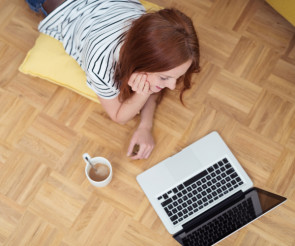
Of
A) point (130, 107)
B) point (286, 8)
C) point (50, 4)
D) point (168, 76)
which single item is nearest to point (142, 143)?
point (130, 107)

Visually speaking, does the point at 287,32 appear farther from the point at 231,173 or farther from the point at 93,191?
the point at 93,191

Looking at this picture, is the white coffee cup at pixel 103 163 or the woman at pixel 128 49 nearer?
the woman at pixel 128 49

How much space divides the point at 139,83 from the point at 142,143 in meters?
0.27

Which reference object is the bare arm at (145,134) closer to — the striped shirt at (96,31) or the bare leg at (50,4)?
the striped shirt at (96,31)

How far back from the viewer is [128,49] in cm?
79

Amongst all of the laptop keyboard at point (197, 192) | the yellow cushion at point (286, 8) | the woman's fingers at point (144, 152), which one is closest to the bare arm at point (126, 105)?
the woman's fingers at point (144, 152)

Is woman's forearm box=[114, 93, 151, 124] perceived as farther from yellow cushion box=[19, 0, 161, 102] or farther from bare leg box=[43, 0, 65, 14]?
bare leg box=[43, 0, 65, 14]

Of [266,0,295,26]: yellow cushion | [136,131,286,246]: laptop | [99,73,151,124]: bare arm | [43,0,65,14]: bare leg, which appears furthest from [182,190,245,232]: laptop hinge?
[43,0,65,14]: bare leg

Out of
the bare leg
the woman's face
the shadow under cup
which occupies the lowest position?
the shadow under cup

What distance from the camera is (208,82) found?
1226 millimetres

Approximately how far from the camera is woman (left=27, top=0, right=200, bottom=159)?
750 millimetres

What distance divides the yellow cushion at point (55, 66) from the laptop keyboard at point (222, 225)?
0.56 meters

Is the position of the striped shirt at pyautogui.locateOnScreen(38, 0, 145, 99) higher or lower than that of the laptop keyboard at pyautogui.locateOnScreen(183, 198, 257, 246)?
higher

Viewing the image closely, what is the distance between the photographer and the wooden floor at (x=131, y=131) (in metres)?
1.09
